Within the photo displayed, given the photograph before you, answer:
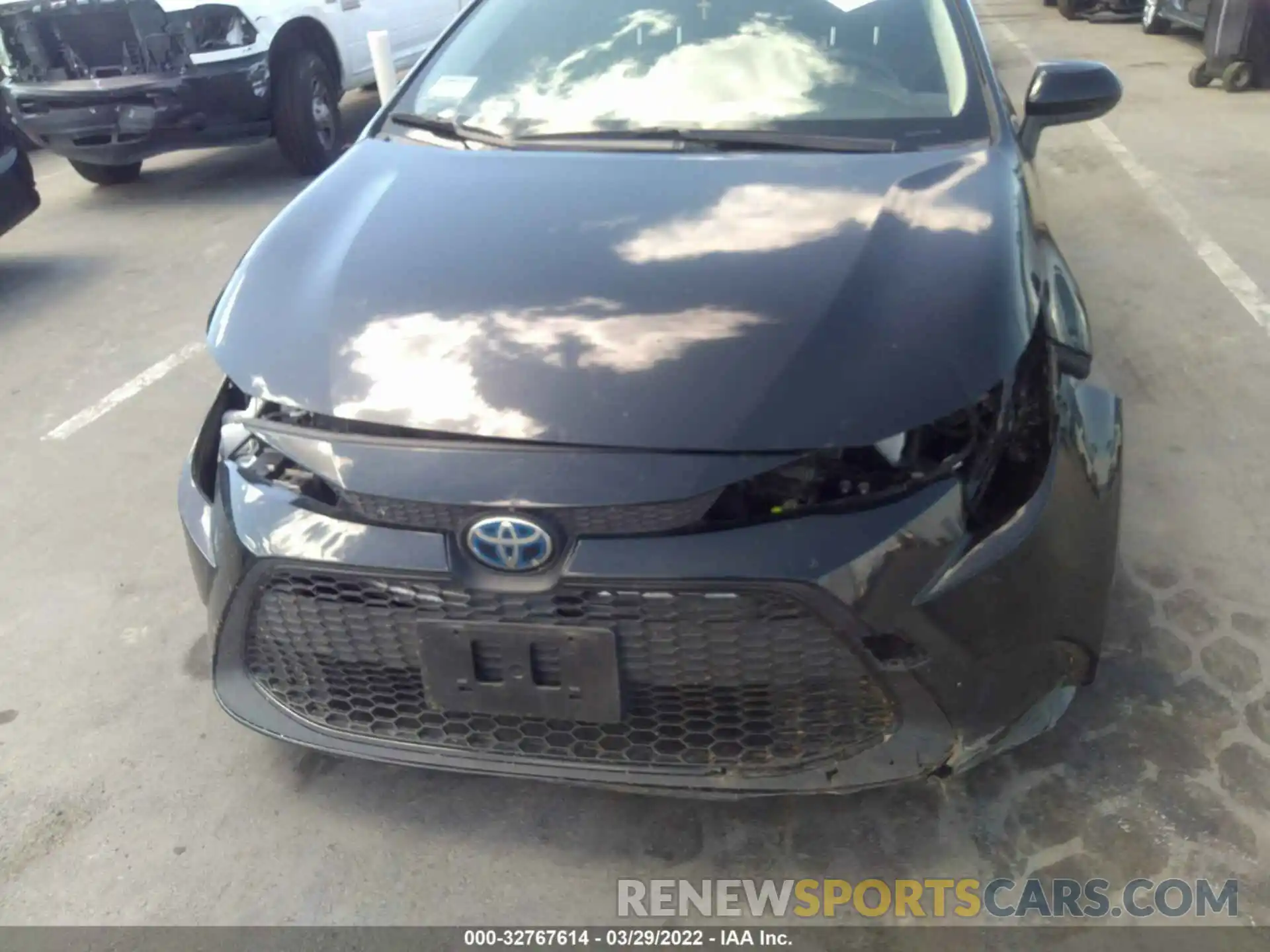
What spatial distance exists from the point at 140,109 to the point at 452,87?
3.70m

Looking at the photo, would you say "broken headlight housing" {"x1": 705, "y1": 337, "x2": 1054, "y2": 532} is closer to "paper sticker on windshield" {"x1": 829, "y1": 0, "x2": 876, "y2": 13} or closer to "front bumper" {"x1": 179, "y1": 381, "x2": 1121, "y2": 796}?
"front bumper" {"x1": 179, "y1": 381, "x2": 1121, "y2": 796}

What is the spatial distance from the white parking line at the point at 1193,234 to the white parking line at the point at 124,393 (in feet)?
13.7

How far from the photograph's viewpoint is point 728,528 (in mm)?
1638

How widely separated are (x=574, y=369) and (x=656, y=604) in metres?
0.42

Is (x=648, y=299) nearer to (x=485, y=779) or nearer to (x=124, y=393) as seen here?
(x=485, y=779)

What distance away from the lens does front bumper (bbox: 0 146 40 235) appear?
16.4 ft

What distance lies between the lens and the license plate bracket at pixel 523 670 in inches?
66.7

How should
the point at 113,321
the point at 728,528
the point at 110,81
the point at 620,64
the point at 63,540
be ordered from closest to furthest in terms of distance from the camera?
the point at 728,528 → the point at 620,64 → the point at 63,540 → the point at 113,321 → the point at 110,81

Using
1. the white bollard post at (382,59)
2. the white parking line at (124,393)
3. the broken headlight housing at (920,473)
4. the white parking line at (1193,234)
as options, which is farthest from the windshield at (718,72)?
the white bollard post at (382,59)

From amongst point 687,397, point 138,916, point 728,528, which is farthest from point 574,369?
point 138,916

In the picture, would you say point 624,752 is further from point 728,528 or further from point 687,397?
point 687,397

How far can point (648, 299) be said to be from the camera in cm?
192

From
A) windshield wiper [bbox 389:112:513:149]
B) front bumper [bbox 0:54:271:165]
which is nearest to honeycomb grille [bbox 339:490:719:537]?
windshield wiper [bbox 389:112:513:149]

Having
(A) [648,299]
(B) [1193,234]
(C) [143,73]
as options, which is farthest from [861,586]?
(C) [143,73]
